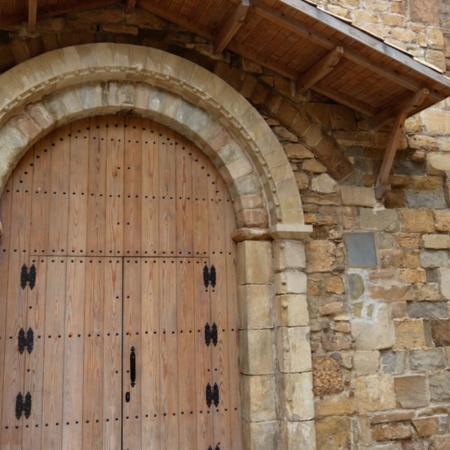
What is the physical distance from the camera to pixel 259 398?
3.83m

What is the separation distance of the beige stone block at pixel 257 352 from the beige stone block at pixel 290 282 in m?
0.34

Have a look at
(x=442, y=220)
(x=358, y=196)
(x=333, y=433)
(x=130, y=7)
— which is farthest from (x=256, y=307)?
(x=130, y=7)

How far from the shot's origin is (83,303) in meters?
3.77

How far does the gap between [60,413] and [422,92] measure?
138 inches

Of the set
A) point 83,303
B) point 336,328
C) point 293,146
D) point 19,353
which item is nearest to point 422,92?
point 293,146

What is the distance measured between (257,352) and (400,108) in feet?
7.41

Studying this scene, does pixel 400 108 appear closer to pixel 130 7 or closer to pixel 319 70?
pixel 319 70

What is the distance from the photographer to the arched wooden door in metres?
3.61

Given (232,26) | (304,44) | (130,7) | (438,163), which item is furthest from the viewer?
(438,163)

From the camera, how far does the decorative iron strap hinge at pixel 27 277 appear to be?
3.67 meters

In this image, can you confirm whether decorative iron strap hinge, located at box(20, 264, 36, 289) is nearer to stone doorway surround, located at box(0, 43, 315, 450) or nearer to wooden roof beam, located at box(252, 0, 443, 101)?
stone doorway surround, located at box(0, 43, 315, 450)

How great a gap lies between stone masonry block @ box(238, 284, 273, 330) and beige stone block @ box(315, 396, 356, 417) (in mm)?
707

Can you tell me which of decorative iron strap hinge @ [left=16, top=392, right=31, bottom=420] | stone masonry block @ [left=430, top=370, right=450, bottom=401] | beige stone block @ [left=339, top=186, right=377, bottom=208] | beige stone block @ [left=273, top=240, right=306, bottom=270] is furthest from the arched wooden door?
stone masonry block @ [left=430, top=370, right=450, bottom=401]

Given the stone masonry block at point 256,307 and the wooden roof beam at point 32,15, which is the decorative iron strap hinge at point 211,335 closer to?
the stone masonry block at point 256,307
